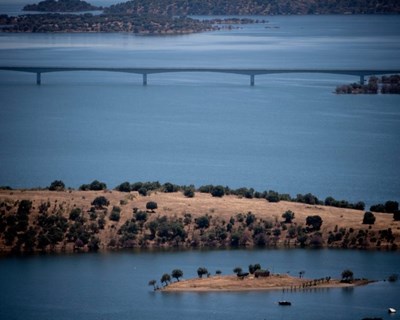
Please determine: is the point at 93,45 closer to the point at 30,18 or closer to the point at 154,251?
the point at 30,18

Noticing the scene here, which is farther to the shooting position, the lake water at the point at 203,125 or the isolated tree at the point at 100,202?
the lake water at the point at 203,125

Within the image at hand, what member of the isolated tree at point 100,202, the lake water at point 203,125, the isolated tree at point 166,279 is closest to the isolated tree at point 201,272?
the isolated tree at point 166,279

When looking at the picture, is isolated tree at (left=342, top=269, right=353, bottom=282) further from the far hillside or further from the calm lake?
the far hillside

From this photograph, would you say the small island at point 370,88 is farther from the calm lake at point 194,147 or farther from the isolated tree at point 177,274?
the isolated tree at point 177,274

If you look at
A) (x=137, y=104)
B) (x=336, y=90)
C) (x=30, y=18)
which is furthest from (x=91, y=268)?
(x=30, y=18)

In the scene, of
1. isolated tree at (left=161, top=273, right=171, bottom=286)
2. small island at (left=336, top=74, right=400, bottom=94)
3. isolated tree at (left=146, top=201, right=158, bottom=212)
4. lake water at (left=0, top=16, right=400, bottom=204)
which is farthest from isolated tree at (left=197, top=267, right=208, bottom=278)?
small island at (left=336, top=74, right=400, bottom=94)

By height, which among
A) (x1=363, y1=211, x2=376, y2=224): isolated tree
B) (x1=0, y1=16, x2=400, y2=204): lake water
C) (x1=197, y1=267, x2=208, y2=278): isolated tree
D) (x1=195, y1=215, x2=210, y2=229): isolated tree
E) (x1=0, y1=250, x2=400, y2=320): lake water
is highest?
(x1=363, y1=211, x2=376, y2=224): isolated tree
